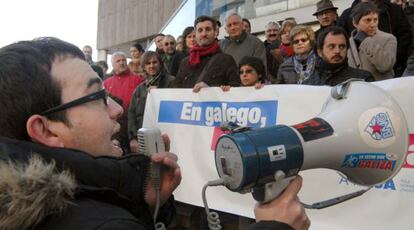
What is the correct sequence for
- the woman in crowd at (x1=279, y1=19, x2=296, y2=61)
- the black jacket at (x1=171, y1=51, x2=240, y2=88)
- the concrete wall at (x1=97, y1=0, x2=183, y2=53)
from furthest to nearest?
the concrete wall at (x1=97, y1=0, x2=183, y2=53), the woman in crowd at (x1=279, y1=19, x2=296, y2=61), the black jacket at (x1=171, y1=51, x2=240, y2=88)

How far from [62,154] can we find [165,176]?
1.34 ft

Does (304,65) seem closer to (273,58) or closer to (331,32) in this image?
(331,32)

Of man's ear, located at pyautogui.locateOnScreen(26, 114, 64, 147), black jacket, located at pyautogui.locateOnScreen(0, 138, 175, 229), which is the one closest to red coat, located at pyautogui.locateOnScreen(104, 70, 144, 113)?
man's ear, located at pyautogui.locateOnScreen(26, 114, 64, 147)

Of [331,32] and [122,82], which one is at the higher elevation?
[331,32]

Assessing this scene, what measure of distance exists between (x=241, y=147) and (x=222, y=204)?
2.39 meters

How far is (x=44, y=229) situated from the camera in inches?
33.4

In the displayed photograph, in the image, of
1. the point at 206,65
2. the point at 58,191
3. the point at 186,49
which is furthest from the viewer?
the point at 186,49

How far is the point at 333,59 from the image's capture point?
10.6 feet

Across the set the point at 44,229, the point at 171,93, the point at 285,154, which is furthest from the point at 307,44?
the point at 44,229

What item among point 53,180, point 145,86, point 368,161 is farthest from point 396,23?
point 53,180

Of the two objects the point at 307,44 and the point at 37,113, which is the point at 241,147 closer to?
the point at 37,113

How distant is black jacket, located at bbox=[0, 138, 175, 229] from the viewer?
32.8 inches

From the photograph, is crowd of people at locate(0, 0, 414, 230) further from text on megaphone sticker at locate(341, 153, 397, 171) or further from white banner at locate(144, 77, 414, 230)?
white banner at locate(144, 77, 414, 230)

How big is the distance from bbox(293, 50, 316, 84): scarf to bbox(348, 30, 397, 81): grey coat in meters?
0.35
